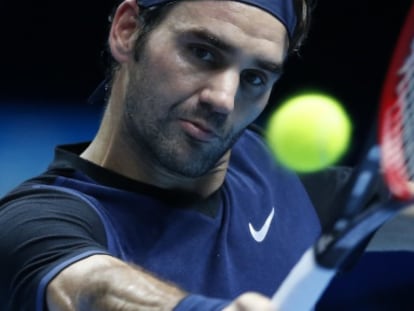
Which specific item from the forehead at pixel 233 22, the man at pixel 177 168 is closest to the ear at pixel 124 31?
the man at pixel 177 168

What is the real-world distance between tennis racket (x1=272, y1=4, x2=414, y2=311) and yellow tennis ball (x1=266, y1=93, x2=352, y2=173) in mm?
674

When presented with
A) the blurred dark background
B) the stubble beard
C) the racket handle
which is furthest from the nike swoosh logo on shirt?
the blurred dark background

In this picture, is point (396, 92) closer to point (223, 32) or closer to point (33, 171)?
point (223, 32)

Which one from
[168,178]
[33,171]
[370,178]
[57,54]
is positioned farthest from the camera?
[57,54]

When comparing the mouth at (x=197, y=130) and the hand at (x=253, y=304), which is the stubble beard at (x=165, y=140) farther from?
the hand at (x=253, y=304)

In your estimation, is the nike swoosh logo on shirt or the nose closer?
the nose

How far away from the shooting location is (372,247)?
1881 mm

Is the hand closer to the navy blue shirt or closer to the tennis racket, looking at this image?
the tennis racket

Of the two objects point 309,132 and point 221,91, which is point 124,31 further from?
point 309,132

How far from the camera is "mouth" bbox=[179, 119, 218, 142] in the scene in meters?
1.19

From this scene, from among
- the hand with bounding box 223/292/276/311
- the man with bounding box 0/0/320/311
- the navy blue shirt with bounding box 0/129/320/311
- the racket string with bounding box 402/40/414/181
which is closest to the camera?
the hand with bounding box 223/292/276/311

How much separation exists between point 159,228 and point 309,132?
0.93m

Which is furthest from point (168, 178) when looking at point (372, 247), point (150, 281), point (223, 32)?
point (372, 247)

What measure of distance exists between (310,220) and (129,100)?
37 centimetres
